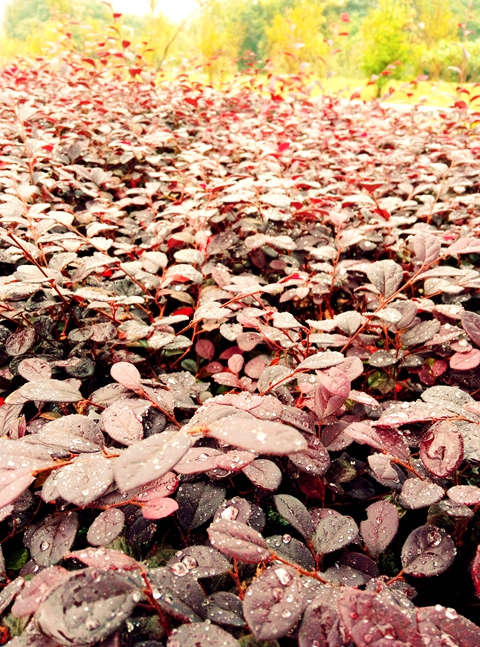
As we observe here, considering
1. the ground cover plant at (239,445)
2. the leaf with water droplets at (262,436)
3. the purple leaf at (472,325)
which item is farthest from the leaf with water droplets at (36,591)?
the purple leaf at (472,325)

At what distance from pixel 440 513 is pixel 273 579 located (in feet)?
1.15

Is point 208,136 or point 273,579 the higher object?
point 208,136

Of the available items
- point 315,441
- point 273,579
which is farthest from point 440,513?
point 273,579

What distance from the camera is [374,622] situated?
0.44 meters

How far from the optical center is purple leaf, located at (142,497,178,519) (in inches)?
23.0

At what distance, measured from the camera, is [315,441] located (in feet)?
2.43

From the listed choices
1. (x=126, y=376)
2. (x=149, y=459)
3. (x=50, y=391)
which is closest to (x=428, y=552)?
(x=149, y=459)

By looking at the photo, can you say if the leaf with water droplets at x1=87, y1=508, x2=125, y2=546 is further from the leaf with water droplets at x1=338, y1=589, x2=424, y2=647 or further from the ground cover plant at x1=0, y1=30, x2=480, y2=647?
the leaf with water droplets at x1=338, y1=589, x2=424, y2=647

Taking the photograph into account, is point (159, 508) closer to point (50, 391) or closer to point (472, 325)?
point (50, 391)

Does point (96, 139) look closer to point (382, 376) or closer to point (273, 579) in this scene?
point (382, 376)

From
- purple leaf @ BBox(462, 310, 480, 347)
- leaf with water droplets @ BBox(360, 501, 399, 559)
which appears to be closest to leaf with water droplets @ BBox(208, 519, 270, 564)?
leaf with water droplets @ BBox(360, 501, 399, 559)

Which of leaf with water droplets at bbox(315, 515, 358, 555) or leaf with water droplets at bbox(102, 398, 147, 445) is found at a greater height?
leaf with water droplets at bbox(102, 398, 147, 445)

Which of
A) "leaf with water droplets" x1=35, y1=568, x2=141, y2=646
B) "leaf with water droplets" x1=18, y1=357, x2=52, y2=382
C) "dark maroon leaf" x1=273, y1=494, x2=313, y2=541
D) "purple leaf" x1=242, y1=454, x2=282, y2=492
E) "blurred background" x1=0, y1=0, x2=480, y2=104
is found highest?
"blurred background" x1=0, y1=0, x2=480, y2=104

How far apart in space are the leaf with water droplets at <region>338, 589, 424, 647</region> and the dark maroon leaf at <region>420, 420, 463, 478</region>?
239 millimetres
